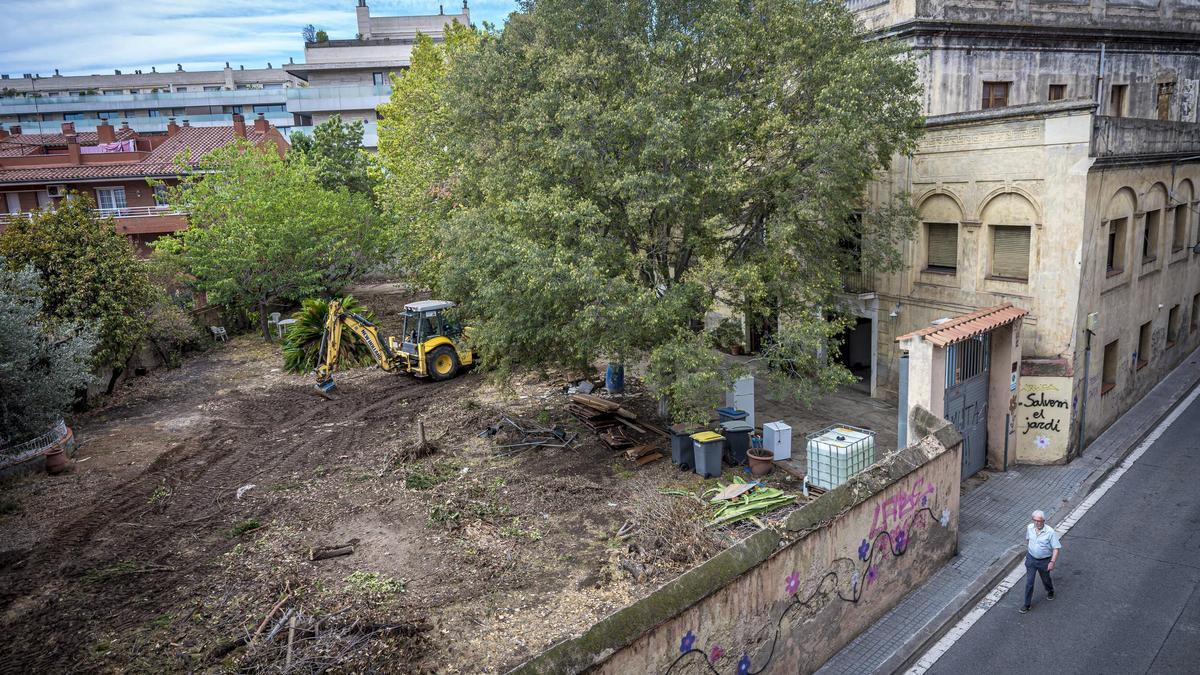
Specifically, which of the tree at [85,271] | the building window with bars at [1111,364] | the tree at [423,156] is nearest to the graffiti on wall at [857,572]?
the building window with bars at [1111,364]

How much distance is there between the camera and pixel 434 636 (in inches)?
404

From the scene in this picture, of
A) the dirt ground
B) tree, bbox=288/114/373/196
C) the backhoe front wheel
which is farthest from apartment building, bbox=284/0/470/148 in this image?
the dirt ground

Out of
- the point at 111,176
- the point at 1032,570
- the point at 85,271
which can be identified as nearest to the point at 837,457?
the point at 1032,570

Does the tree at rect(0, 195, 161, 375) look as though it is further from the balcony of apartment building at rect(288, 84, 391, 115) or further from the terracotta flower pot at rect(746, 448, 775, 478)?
the balcony of apartment building at rect(288, 84, 391, 115)

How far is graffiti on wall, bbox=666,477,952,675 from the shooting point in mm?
8320

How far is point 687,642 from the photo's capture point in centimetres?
792

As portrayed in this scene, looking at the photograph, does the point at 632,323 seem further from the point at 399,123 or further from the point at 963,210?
the point at 399,123

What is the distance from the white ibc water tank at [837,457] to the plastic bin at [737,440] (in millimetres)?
1788

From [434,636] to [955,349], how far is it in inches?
430

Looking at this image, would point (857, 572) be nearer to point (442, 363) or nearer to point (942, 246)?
point (942, 246)

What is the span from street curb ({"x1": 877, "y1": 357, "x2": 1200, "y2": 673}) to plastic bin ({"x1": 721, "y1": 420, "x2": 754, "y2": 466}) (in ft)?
17.0

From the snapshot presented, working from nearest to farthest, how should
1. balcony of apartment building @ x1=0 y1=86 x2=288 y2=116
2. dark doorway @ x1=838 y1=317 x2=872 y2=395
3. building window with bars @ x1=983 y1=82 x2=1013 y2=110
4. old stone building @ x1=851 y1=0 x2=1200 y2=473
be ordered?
old stone building @ x1=851 y1=0 x2=1200 y2=473 < building window with bars @ x1=983 y1=82 x2=1013 y2=110 < dark doorway @ x1=838 y1=317 x2=872 y2=395 < balcony of apartment building @ x1=0 y1=86 x2=288 y2=116

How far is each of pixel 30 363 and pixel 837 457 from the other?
18.5 metres

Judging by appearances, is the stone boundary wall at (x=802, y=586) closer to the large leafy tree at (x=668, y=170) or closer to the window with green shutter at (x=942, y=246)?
the large leafy tree at (x=668, y=170)
